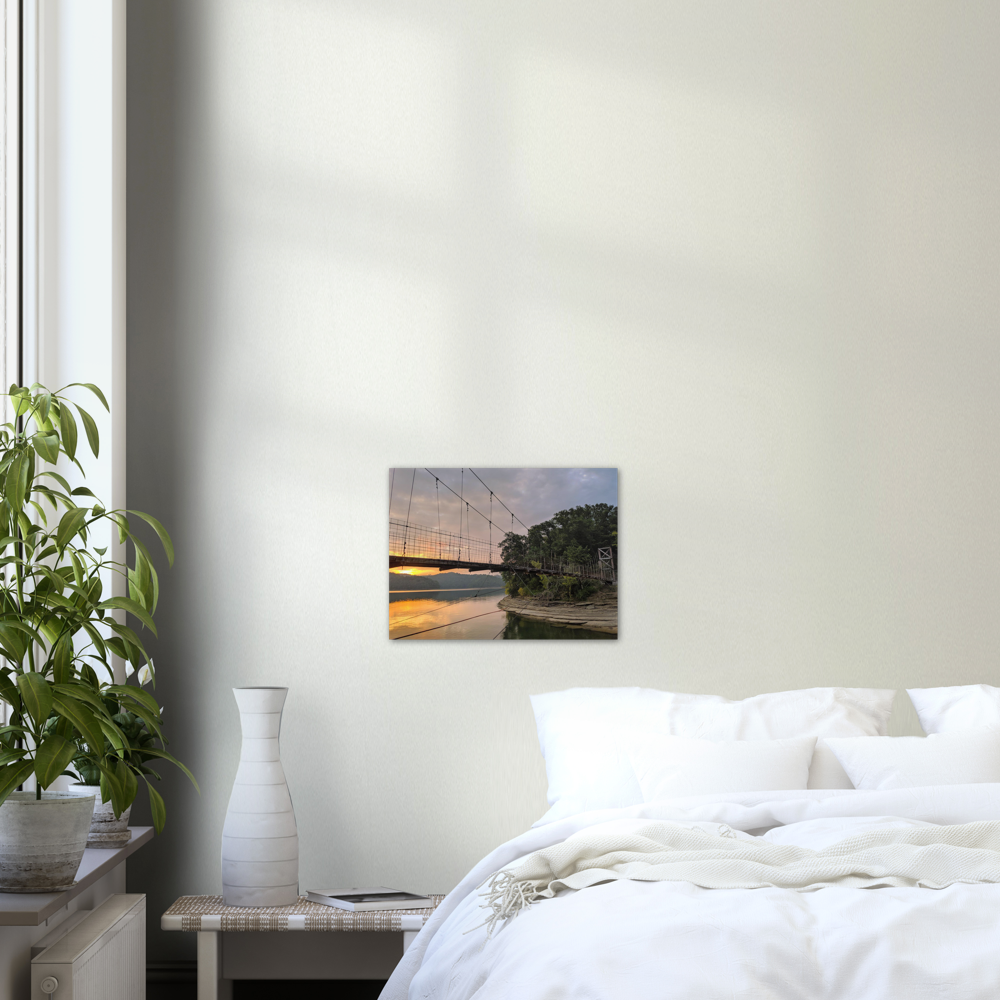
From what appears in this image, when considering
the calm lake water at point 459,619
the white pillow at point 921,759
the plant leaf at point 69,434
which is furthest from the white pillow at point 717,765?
the plant leaf at point 69,434

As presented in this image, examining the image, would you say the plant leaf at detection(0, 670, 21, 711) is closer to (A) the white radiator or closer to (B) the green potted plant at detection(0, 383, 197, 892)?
(B) the green potted plant at detection(0, 383, 197, 892)

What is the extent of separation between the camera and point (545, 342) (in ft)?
11.7

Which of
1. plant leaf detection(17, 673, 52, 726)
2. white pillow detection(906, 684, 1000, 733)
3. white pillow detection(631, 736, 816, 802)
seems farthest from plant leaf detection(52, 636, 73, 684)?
white pillow detection(906, 684, 1000, 733)

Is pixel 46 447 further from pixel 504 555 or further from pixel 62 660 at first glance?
pixel 504 555

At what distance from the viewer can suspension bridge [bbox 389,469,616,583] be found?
351 cm

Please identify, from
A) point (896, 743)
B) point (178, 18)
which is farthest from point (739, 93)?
point (896, 743)

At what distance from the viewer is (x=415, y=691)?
3498 millimetres

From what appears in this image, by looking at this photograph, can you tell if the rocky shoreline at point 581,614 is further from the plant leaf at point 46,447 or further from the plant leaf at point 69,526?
the plant leaf at point 46,447

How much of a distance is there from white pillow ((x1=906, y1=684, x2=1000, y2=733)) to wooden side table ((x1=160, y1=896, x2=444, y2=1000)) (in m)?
1.56

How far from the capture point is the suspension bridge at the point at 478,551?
351 centimetres

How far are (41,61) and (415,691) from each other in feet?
7.49

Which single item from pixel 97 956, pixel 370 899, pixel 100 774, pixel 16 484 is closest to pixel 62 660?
pixel 16 484

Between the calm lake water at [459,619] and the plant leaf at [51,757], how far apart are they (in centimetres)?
134

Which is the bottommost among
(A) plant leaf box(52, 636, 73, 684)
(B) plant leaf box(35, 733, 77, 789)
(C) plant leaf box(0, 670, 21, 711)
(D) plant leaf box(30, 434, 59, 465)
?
(B) plant leaf box(35, 733, 77, 789)
